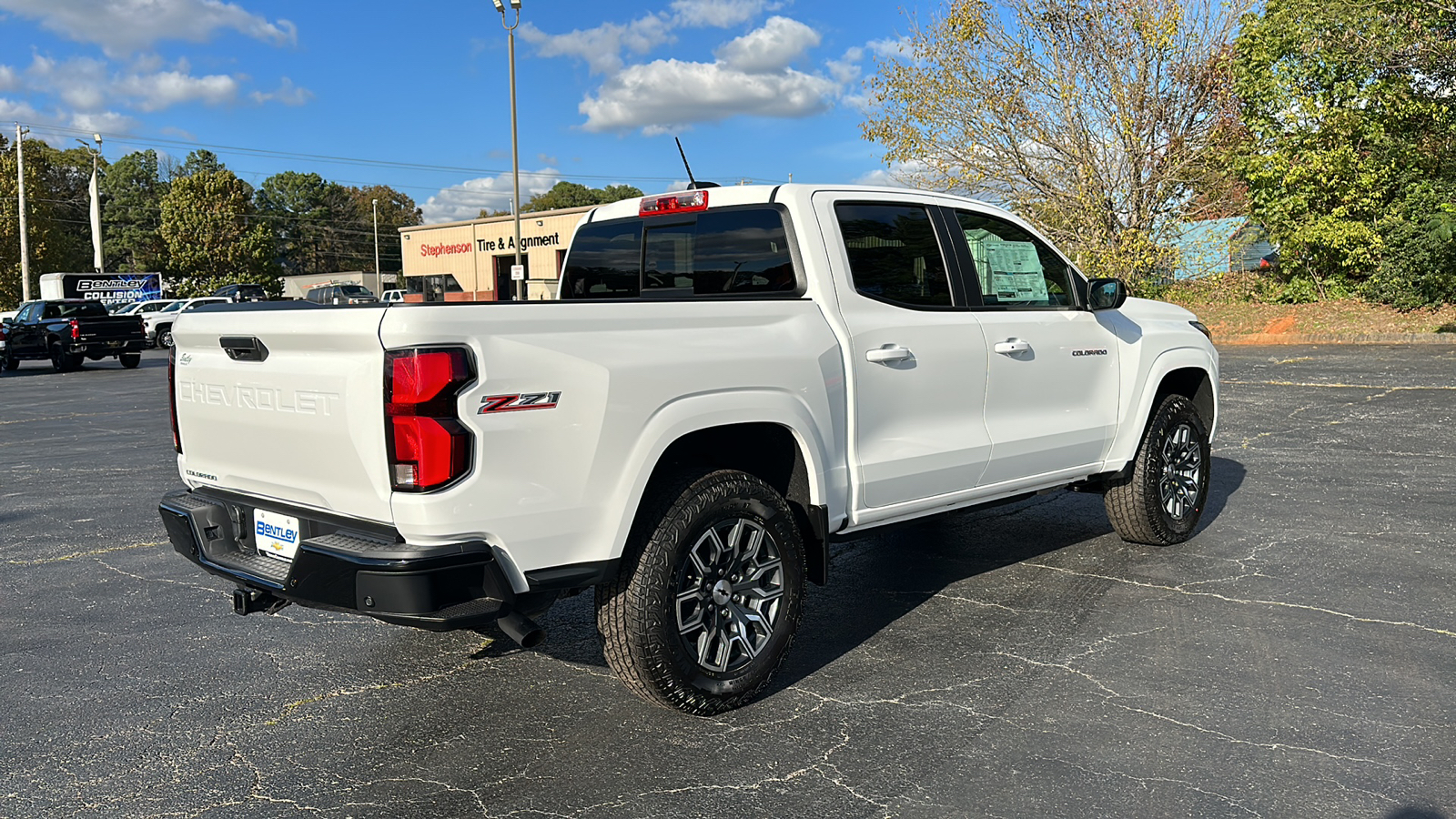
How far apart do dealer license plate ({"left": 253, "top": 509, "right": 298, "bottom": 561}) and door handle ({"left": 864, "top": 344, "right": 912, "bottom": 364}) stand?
7.41ft

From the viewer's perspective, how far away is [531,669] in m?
4.52

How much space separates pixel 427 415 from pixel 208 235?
68.2 metres

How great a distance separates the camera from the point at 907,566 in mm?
6070

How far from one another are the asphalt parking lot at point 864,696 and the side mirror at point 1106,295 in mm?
1419

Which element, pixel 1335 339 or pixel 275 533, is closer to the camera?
pixel 275 533

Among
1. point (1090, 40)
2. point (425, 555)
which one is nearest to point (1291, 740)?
point (425, 555)

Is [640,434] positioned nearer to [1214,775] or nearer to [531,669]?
[531,669]

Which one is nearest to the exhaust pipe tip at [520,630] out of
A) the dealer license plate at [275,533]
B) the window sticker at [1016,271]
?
the dealer license plate at [275,533]

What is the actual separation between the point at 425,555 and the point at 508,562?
275 mm

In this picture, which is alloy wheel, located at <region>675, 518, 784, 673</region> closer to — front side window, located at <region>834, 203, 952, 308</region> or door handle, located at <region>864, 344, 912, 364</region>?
door handle, located at <region>864, 344, 912, 364</region>

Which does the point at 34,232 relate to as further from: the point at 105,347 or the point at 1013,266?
the point at 1013,266

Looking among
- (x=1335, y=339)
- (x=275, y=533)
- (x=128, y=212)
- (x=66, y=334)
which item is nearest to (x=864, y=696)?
(x=275, y=533)

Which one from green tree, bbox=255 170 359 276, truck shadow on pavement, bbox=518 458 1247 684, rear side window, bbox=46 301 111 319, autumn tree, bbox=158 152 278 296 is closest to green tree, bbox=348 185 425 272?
green tree, bbox=255 170 359 276

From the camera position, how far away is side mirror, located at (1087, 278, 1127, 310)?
5656 mm
